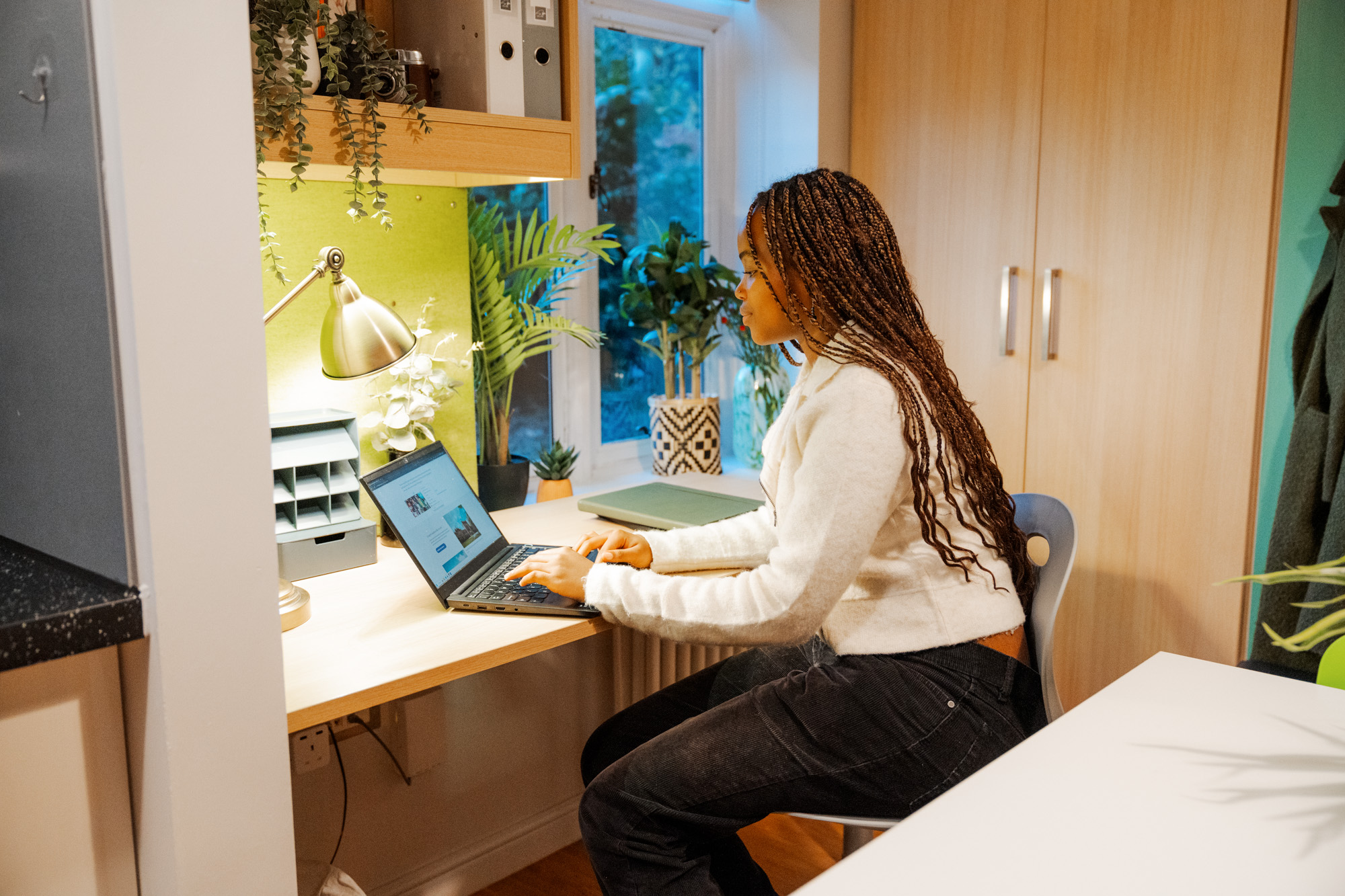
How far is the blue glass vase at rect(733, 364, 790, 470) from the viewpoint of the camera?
2.83m

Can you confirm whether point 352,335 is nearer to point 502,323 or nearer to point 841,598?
point 502,323

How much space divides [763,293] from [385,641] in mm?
717

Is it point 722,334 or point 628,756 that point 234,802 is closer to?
point 628,756

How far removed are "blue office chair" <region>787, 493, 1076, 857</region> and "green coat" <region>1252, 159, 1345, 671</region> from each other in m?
0.71

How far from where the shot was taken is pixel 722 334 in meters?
3.08

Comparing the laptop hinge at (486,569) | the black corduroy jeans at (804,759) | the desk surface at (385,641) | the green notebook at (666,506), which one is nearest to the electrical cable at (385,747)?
the desk surface at (385,641)

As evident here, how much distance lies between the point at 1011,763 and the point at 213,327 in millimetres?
825

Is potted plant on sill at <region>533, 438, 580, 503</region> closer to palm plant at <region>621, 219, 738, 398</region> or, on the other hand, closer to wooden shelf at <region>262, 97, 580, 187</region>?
palm plant at <region>621, 219, 738, 398</region>

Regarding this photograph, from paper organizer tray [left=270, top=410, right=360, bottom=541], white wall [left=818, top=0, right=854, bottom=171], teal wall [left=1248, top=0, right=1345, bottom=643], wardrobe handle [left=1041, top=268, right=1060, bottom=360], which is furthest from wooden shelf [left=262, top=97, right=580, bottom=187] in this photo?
teal wall [left=1248, top=0, right=1345, bottom=643]

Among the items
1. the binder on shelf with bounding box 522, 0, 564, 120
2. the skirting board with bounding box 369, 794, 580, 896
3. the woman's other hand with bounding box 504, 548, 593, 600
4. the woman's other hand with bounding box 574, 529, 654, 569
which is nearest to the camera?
the woman's other hand with bounding box 504, 548, 593, 600

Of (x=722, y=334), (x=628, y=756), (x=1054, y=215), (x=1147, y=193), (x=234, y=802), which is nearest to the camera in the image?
(x=234, y=802)

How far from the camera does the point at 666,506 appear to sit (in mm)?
1963

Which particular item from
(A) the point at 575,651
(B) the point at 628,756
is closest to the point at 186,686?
(B) the point at 628,756

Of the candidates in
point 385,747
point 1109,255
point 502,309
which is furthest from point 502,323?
point 1109,255
